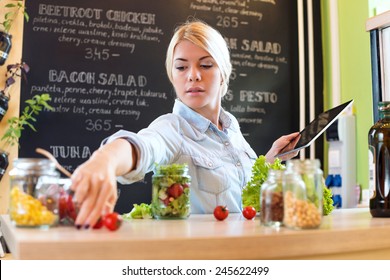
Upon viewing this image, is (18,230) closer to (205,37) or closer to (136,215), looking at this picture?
(136,215)

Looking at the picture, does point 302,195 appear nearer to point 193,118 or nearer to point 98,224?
point 98,224

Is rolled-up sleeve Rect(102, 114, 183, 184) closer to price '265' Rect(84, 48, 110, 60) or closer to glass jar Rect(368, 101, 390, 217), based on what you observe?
glass jar Rect(368, 101, 390, 217)

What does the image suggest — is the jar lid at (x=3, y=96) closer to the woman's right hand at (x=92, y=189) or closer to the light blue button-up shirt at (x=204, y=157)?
the light blue button-up shirt at (x=204, y=157)

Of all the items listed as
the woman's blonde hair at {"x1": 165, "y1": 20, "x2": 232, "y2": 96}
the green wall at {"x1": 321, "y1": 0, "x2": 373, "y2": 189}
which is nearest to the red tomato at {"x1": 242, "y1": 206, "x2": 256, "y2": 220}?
the woman's blonde hair at {"x1": 165, "y1": 20, "x2": 232, "y2": 96}

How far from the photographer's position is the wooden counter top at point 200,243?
794mm

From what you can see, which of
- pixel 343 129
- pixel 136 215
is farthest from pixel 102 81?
pixel 136 215

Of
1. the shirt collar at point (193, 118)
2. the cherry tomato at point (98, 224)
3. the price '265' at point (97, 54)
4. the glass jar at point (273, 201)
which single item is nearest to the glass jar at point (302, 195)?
the glass jar at point (273, 201)

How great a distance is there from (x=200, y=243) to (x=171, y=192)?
1.48 feet

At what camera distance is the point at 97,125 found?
329 cm

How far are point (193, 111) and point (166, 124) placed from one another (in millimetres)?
150

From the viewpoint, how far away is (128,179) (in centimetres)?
122

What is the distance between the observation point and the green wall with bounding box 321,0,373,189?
3391mm

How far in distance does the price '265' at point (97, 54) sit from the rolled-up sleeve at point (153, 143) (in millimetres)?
1798

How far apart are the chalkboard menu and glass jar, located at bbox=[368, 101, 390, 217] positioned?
2072 millimetres
